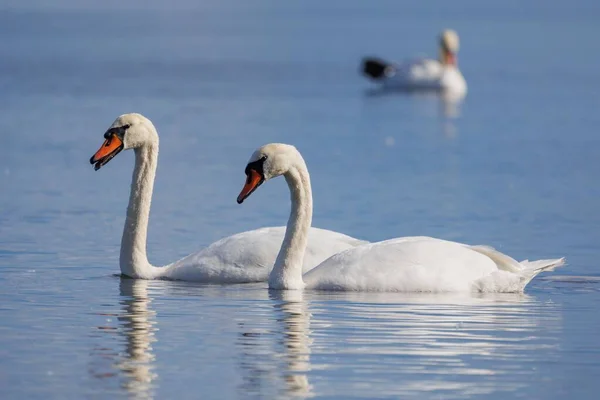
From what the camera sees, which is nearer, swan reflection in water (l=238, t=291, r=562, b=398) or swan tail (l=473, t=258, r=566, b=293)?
swan reflection in water (l=238, t=291, r=562, b=398)

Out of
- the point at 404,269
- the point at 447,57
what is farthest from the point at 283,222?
the point at 447,57

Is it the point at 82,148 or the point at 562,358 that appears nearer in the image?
the point at 562,358

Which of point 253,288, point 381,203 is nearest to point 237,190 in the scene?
point 381,203

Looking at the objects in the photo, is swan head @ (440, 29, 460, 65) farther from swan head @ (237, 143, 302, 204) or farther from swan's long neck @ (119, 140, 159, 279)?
swan head @ (237, 143, 302, 204)

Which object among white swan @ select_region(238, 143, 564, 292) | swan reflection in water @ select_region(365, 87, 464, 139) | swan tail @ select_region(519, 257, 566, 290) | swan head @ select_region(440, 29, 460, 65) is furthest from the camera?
swan head @ select_region(440, 29, 460, 65)

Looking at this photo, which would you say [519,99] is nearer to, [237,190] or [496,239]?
[237,190]

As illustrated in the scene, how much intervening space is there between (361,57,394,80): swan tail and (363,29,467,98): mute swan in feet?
0.35

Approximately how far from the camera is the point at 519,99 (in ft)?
136

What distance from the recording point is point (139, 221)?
14953mm

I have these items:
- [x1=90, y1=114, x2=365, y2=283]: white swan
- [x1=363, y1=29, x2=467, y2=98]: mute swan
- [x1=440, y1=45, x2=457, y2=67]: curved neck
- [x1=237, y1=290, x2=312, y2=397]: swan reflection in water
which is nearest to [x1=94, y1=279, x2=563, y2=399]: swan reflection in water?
[x1=237, y1=290, x2=312, y2=397]: swan reflection in water

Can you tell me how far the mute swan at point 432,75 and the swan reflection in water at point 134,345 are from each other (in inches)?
1234

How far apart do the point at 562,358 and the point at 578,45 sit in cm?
6991

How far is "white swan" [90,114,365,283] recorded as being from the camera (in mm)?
14461

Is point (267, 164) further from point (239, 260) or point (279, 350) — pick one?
point (279, 350)
